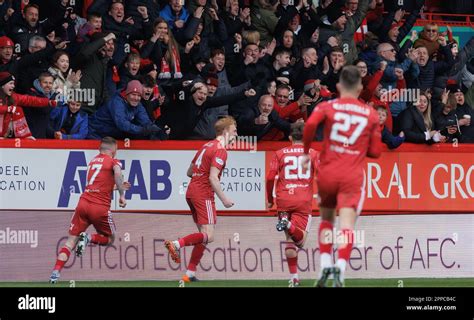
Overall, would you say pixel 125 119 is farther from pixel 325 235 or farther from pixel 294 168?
pixel 325 235

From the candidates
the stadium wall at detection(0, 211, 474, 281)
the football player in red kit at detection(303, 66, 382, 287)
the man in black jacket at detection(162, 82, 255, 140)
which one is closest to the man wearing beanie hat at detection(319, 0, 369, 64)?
the man in black jacket at detection(162, 82, 255, 140)

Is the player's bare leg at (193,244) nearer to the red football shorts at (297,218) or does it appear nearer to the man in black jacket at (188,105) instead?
the red football shorts at (297,218)

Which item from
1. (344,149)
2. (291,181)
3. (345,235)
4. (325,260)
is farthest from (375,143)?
(291,181)

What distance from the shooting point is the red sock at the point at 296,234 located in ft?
55.5

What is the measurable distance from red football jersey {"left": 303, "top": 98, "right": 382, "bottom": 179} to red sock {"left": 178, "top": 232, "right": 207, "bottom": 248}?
4.78 meters

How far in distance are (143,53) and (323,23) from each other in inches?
144

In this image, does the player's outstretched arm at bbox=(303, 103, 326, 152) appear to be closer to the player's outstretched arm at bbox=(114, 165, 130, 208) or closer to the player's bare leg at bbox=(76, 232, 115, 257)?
the player's outstretched arm at bbox=(114, 165, 130, 208)

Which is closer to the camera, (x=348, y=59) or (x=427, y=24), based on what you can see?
(x=348, y=59)

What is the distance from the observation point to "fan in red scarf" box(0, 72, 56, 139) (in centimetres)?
1822

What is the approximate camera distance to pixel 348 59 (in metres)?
21.5

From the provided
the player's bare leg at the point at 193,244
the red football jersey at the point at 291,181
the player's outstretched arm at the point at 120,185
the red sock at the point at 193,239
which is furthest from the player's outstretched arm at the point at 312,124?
the player's outstretched arm at the point at 120,185

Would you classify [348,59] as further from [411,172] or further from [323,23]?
[411,172]

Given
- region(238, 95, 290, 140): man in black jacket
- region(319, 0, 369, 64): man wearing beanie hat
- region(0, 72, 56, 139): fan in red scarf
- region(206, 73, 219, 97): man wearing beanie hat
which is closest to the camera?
region(0, 72, 56, 139): fan in red scarf
